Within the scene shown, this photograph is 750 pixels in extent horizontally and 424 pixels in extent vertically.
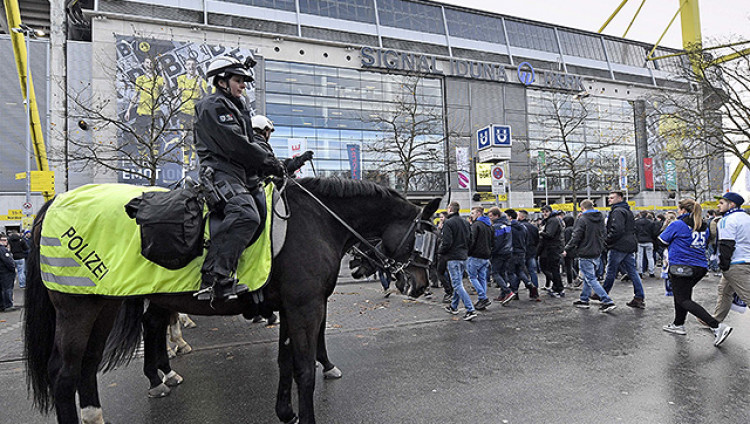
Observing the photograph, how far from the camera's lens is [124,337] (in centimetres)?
404

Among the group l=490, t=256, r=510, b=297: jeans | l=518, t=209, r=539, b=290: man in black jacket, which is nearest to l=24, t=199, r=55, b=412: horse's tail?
l=490, t=256, r=510, b=297: jeans

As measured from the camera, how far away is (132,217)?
3.07m

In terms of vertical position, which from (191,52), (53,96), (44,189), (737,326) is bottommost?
(737,326)

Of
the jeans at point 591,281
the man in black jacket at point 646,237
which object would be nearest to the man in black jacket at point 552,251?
the jeans at point 591,281

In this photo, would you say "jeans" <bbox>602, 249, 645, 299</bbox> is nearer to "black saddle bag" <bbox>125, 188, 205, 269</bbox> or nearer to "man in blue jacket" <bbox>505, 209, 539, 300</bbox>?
"man in blue jacket" <bbox>505, 209, 539, 300</bbox>

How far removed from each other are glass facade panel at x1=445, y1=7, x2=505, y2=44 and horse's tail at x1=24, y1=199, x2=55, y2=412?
40.8 m

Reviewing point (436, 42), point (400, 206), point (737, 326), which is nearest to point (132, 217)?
point (400, 206)

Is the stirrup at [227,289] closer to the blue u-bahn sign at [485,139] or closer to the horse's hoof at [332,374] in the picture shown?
the horse's hoof at [332,374]

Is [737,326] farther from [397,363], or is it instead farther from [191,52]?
[191,52]

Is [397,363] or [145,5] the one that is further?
[145,5]

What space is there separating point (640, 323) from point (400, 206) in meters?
5.68

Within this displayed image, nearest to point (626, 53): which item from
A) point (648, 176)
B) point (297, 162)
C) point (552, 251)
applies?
point (648, 176)

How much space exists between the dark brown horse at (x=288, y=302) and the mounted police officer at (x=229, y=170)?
317 mm

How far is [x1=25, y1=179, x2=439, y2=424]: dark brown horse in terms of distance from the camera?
3.19m
